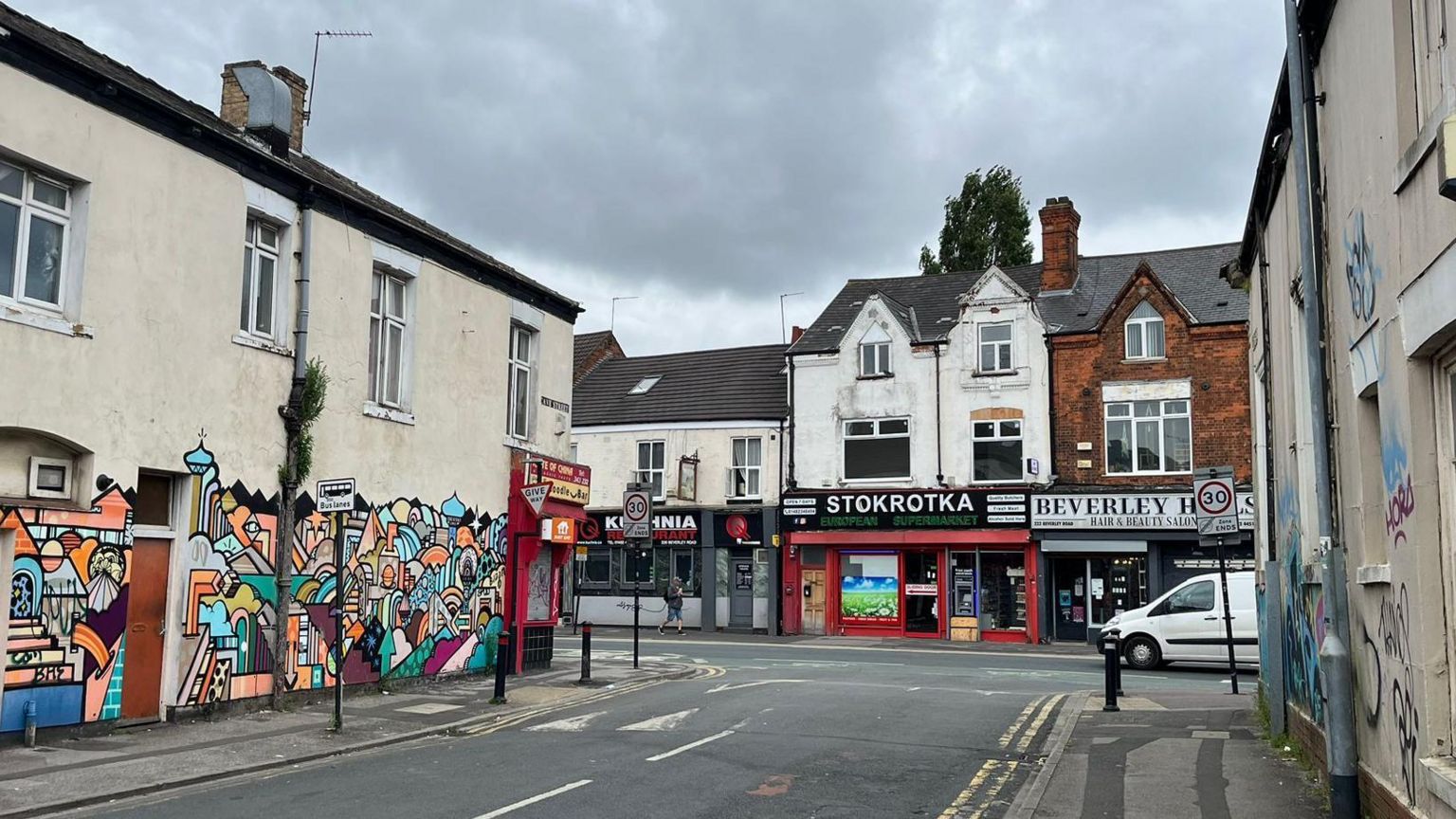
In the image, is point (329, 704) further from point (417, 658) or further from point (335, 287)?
point (335, 287)

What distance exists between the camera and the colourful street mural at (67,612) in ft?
38.8

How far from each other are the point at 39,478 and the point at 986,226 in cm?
4062

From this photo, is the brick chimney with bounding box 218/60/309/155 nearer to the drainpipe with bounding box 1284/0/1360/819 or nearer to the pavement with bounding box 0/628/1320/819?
the pavement with bounding box 0/628/1320/819

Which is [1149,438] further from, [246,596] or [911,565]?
[246,596]

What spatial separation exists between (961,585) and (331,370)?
21.9 meters

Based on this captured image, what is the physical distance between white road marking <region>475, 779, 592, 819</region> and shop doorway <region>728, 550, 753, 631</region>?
86.3ft

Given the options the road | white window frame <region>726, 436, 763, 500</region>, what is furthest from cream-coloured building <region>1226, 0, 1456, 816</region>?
white window frame <region>726, 436, 763, 500</region>

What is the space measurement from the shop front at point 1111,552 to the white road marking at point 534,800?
76.1ft

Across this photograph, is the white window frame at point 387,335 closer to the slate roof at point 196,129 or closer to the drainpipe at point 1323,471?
the slate roof at point 196,129

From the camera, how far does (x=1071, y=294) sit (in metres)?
34.4

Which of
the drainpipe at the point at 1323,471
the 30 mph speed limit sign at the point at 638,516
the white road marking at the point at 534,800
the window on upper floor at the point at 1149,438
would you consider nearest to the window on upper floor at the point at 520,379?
the 30 mph speed limit sign at the point at 638,516

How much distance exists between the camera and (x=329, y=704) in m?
15.9

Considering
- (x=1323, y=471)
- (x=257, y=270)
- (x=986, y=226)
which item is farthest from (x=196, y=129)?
(x=986, y=226)

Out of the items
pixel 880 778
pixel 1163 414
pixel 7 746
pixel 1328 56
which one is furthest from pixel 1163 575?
pixel 7 746
